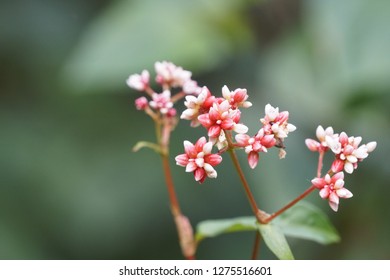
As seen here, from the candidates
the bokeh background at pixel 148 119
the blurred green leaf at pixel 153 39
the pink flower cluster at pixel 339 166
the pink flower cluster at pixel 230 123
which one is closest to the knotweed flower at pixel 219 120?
the pink flower cluster at pixel 230 123

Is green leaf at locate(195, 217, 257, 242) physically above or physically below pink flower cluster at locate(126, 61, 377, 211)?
below

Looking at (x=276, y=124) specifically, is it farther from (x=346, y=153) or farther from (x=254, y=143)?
(x=346, y=153)

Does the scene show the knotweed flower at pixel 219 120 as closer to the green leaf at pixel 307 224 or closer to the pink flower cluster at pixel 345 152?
the pink flower cluster at pixel 345 152

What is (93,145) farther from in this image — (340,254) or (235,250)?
(340,254)

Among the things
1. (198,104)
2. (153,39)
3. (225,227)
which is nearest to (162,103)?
(198,104)

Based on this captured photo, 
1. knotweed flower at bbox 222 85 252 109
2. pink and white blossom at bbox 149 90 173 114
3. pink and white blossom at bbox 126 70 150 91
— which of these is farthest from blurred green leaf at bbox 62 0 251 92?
knotweed flower at bbox 222 85 252 109

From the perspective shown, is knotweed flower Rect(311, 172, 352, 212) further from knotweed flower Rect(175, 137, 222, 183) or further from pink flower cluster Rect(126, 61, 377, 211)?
knotweed flower Rect(175, 137, 222, 183)

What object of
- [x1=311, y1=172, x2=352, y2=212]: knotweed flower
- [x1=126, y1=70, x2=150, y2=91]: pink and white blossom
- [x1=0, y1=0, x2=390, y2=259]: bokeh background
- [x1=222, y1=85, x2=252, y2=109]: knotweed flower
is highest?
[x1=222, y1=85, x2=252, y2=109]: knotweed flower
